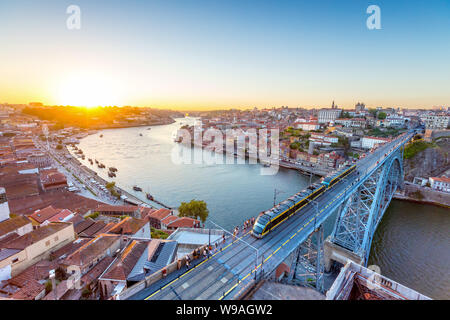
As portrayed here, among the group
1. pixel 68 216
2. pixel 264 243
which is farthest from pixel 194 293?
pixel 68 216

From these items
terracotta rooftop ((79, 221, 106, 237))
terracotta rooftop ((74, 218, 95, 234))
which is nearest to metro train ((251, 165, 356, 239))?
terracotta rooftop ((79, 221, 106, 237))

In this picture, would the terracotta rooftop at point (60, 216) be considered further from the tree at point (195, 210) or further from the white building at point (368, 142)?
the white building at point (368, 142)

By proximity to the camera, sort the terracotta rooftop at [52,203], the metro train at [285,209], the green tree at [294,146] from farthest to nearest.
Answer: the green tree at [294,146]
the terracotta rooftop at [52,203]
the metro train at [285,209]

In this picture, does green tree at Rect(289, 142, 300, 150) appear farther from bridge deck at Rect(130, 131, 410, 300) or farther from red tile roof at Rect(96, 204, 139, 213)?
bridge deck at Rect(130, 131, 410, 300)

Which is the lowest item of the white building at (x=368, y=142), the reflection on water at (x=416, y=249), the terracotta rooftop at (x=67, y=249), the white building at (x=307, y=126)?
the reflection on water at (x=416, y=249)

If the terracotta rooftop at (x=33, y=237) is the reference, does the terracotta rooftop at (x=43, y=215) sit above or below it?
below

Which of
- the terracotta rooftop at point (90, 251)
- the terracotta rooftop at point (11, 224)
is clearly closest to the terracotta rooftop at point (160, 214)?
the terracotta rooftop at point (90, 251)
